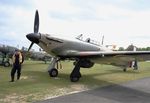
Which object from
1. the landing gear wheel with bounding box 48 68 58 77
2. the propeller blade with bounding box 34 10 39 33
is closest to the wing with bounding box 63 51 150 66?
the landing gear wheel with bounding box 48 68 58 77

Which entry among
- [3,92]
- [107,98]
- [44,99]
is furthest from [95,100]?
[3,92]

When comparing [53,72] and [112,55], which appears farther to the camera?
[53,72]

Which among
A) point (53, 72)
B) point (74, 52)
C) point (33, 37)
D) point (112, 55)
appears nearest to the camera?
point (112, 55)

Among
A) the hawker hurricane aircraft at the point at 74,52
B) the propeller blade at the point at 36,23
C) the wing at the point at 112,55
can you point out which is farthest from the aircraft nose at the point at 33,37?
the wing at the point at 112,55

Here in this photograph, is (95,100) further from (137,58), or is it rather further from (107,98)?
(137,58)

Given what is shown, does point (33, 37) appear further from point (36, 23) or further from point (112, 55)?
point (112, 55)

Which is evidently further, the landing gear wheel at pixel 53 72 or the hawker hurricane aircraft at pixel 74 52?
the landing gear wheel at pixel 53 72

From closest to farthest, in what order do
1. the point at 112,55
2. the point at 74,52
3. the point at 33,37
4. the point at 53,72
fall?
the point at 112,55 → the point at 33,37 → the point at 74,52 → the point at 53,72

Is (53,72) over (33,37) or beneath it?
beneath

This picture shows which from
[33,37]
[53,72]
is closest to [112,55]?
[53,72]

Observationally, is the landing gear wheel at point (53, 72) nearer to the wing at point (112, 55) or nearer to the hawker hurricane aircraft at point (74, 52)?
the hawker hurricane aircraft at point (74, 52)

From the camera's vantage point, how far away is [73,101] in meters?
10.5

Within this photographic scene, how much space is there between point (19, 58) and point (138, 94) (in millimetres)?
6432

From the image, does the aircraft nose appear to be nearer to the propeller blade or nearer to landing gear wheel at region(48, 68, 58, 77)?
the propeller blade
